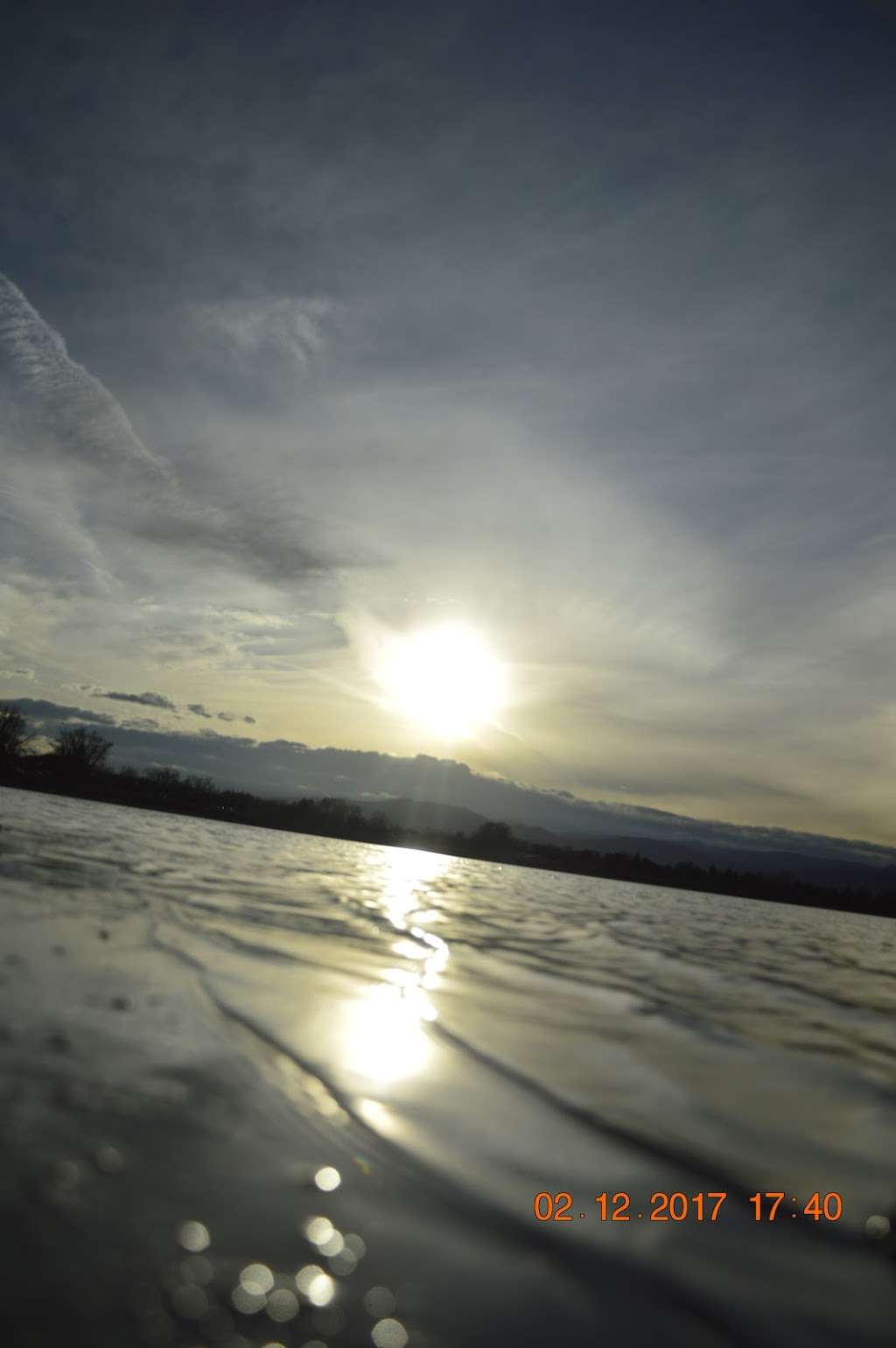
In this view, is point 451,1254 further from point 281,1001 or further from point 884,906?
point 884,906

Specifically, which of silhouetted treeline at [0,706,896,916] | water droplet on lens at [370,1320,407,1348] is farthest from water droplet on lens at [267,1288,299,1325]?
silhouetted treeline at [0,706,896,916]

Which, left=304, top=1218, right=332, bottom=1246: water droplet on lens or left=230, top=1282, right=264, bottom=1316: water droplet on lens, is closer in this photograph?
left=230, top=1282, right=264, bottom=1316: water droplet on lens

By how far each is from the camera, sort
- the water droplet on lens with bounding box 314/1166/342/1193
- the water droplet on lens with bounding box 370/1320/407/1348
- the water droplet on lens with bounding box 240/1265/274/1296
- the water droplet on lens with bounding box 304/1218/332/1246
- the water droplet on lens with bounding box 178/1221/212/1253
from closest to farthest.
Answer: the water droplet on lens with bounding box 370/1320/407/1348 → the water droplet on lens with bounding box 240/1265/274/1296 → the water droplet on lens with bounding box 178/1221/212/1253 → the water droplet on lens with bounding box 304/1218/332/1246 → the water droplet on lens with bounding box 314/1166/342/1193

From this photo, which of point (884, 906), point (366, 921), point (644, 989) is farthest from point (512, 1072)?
point (884, 906)

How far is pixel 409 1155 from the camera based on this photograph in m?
3.52

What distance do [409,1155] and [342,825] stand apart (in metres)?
178

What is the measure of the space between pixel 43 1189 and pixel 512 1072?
345 cm

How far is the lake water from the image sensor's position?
2.36m

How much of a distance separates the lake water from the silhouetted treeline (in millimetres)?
150928

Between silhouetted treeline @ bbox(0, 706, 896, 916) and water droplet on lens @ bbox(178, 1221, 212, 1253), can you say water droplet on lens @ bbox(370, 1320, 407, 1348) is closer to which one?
water droplet on lens @ bbox(178, 1221, 212, 1253)

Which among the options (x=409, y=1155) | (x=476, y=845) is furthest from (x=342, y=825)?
(x=409, y=1155)

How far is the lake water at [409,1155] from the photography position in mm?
2355

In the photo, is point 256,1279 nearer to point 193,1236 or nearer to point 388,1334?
point 193,1236

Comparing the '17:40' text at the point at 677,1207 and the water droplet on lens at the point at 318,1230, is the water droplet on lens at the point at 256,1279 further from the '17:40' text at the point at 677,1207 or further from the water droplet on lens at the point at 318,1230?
the '17:40' text at the point at 677,1207
